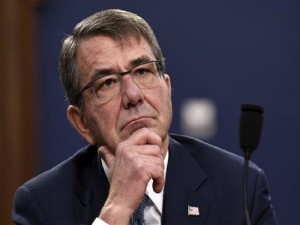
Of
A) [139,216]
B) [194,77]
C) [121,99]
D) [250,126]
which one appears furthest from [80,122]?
[194,77]

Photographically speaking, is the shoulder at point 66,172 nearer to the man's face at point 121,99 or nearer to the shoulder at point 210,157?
the man's face at point 121,99

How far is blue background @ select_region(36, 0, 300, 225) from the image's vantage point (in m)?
3.17

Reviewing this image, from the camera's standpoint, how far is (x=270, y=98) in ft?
10.4

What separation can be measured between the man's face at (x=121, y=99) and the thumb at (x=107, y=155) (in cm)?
2

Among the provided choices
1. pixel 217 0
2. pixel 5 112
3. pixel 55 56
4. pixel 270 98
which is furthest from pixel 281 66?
pixel 5 112

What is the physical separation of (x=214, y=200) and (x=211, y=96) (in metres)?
1.18

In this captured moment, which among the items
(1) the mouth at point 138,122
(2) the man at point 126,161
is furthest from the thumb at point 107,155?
(1) the mouth at point 138,122

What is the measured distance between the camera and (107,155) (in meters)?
1.99

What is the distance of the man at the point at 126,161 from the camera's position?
74.3 inches

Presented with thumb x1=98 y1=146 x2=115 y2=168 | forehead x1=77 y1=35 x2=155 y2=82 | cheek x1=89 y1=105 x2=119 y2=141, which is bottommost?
thumb x1=98 y1=146 x2=115 y2=168

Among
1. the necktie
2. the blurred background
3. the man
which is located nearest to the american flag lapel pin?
the man

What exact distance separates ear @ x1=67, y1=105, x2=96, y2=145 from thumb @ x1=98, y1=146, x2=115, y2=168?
0.46 ft

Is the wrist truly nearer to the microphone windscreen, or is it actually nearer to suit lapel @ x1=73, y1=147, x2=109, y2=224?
suit lapel @ x1=73, y1=147, x2=109, y2=224

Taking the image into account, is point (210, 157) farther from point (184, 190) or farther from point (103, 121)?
point (103, 121)
